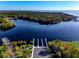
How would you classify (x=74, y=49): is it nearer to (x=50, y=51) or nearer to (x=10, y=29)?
(x=50, y=51)

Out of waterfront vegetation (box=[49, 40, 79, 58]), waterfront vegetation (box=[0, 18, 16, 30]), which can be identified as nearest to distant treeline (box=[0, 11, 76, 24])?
waterfront vegetation (box=[0, 18, 16, 30])

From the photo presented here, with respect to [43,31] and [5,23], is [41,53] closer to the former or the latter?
[43,31]

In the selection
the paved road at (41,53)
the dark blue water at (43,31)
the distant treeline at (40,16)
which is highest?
the distant treeline at (40,16)

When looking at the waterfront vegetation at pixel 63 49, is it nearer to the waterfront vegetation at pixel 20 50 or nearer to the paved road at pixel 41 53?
the paved road at pixel 41 53

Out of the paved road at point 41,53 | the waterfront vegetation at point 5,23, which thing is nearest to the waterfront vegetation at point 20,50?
the paved road at point 41,53

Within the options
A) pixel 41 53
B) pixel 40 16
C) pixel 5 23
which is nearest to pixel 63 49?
pixel 41 53

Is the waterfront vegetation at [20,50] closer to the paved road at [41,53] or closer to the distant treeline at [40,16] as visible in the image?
the paved road at [41,53]

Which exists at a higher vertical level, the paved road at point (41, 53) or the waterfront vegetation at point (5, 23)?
the waterfront vegetation at point (5, 23)

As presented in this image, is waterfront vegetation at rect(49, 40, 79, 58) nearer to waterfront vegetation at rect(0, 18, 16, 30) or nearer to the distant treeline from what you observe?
the distant treeline
